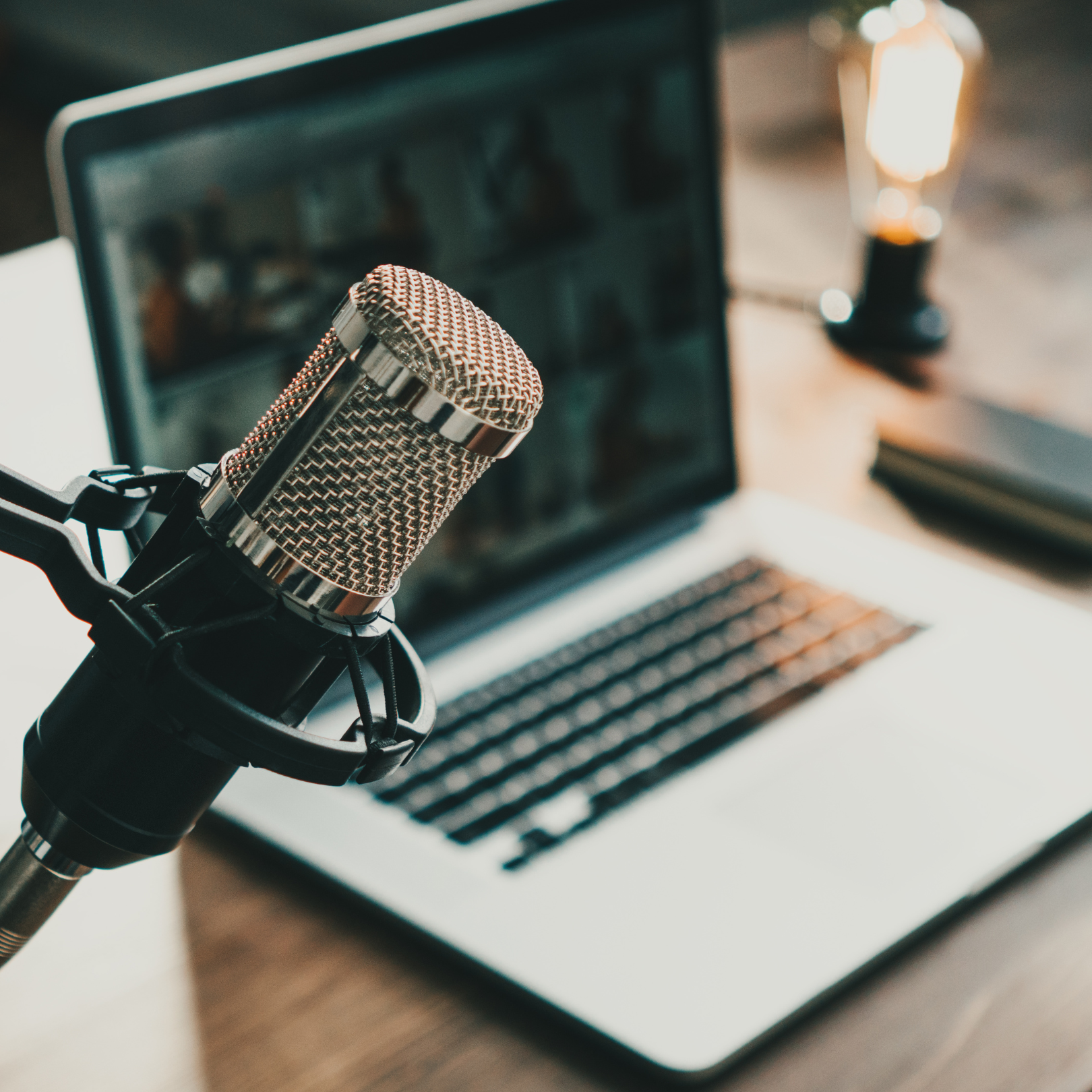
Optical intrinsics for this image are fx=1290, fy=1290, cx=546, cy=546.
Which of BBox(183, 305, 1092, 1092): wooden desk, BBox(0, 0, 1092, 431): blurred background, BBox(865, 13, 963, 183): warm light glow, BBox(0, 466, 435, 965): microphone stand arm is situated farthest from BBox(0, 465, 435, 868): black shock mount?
BBox(865, 13, 963, 183): warm light glow

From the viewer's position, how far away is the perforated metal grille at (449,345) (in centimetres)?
26

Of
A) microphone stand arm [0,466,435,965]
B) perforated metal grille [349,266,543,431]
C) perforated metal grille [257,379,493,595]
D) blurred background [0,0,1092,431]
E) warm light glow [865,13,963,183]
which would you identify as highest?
perforated metal grille [349,266,543,431]

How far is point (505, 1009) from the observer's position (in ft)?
1.75

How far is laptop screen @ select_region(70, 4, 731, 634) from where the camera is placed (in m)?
0.63

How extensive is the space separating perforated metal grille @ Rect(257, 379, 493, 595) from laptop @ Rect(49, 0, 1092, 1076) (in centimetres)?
29

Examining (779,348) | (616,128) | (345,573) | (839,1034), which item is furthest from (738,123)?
(345,573)

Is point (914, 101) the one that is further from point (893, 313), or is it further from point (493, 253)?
point (493, 253)

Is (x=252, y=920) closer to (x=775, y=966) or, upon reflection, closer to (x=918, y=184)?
(x=775, y=966)

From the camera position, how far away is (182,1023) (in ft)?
1.73

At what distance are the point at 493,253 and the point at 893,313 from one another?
0.49m

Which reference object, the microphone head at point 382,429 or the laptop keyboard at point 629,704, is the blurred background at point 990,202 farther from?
the microphone head at point 382,429

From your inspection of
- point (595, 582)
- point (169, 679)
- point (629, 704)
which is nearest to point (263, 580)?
point (169, 679)

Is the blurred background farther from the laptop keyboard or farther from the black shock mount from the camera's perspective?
the black shock mount

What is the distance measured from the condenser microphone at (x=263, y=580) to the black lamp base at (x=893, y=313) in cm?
89
